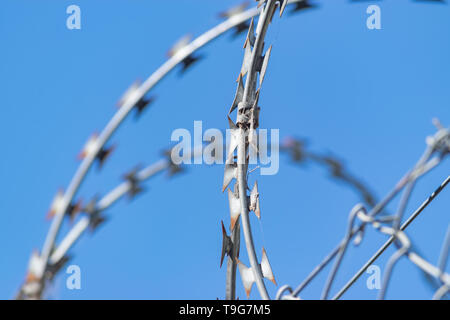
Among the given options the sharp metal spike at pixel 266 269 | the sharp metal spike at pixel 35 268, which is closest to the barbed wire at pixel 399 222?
the sharp metal spike at pixel 266 269

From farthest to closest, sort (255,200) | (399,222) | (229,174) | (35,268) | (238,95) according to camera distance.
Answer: (238,95) → (229,174) → (255,200) → (35,268) → (399,222)

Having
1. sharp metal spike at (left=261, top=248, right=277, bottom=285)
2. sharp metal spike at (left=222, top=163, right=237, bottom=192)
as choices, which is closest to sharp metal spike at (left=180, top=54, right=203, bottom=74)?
sharp metal spike at (left=222, top=163, right=237, bottom=192)

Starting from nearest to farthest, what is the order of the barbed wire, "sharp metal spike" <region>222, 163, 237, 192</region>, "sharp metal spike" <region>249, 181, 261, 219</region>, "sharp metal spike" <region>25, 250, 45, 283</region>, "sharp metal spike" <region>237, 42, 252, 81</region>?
the barbed wire, "sharp metal spike" <region>25, 250, 45, 283</region>, "sharp metal spike" <region>249, 181, 261, 219</region>, "sharp metal spike" <region>222, 163, 237, 192</region>, "sharp metal spike" <region>237, 42, 252, 81</region>

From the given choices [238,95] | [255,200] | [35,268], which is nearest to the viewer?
[35,268]

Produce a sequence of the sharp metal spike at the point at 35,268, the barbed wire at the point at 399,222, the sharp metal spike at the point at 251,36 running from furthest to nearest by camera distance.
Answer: the sharp metal spike at the point at 251,36
the sharp metal spike at the point at 35,268
the barbed wire at the point at 399,222

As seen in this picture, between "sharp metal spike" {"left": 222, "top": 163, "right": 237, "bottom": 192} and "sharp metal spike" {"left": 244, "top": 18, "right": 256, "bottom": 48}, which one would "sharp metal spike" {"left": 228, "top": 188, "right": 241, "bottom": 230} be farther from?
"sharp metal spike" {"left": 244, "top": 18, "right": 256, "bottom": 48}

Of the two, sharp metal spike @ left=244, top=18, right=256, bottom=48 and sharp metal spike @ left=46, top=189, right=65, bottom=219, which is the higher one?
sharp metal spike @ left=244, top=18, right=256, bottom=48

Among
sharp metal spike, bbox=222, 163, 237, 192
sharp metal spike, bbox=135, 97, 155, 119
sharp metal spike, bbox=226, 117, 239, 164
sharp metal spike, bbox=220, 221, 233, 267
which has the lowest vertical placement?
sharp metal spike, bbox=220, 221, 233, 267

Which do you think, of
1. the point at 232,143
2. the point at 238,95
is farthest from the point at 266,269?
the point at 238,95

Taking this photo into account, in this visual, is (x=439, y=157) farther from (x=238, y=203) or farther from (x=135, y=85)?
(x=135, y=85)

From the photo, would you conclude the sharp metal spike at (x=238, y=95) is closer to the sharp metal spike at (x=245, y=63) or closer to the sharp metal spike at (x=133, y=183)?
the sharp metal spike at (x=245, y=63)

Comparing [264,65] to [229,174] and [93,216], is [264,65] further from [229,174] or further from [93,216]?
[93,216]
